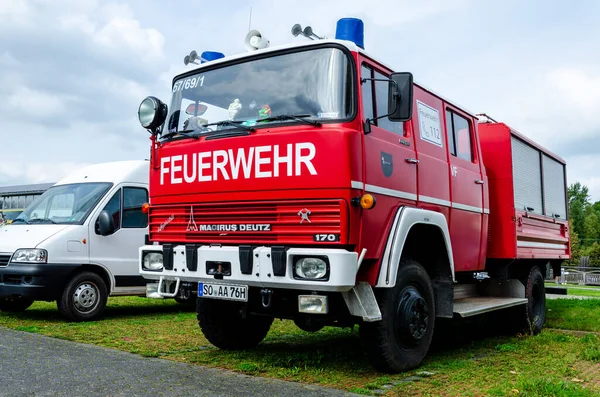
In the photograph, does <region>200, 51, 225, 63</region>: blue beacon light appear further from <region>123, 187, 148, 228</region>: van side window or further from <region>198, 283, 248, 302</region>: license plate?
<region>123, 187, 148, 228</region>: van side window

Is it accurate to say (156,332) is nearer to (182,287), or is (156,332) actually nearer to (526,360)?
(182,287)

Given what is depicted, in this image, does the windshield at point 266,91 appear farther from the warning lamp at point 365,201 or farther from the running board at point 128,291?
the running board at point 128,291

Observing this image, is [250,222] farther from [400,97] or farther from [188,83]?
[188,83]

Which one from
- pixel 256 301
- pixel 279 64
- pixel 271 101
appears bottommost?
pixel 256 301

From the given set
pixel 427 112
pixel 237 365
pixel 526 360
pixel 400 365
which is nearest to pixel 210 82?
pixel 427 112

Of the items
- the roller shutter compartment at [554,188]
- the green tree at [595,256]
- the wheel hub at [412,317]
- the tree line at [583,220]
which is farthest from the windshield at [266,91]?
the tree line at [583,220]

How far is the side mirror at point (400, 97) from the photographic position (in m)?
5.38

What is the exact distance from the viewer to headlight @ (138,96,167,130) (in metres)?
6.36

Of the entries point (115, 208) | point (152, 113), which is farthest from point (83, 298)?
point (152, 113)

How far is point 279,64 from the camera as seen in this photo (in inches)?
227

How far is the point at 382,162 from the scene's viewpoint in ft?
18.2

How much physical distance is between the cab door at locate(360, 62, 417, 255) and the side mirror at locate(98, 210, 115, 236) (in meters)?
5.17

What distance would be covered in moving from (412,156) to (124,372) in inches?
130

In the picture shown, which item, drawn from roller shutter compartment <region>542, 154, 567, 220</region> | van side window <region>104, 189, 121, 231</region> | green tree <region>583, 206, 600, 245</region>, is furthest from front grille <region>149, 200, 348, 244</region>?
green tree <region>583, 206, 600, 245</region>
